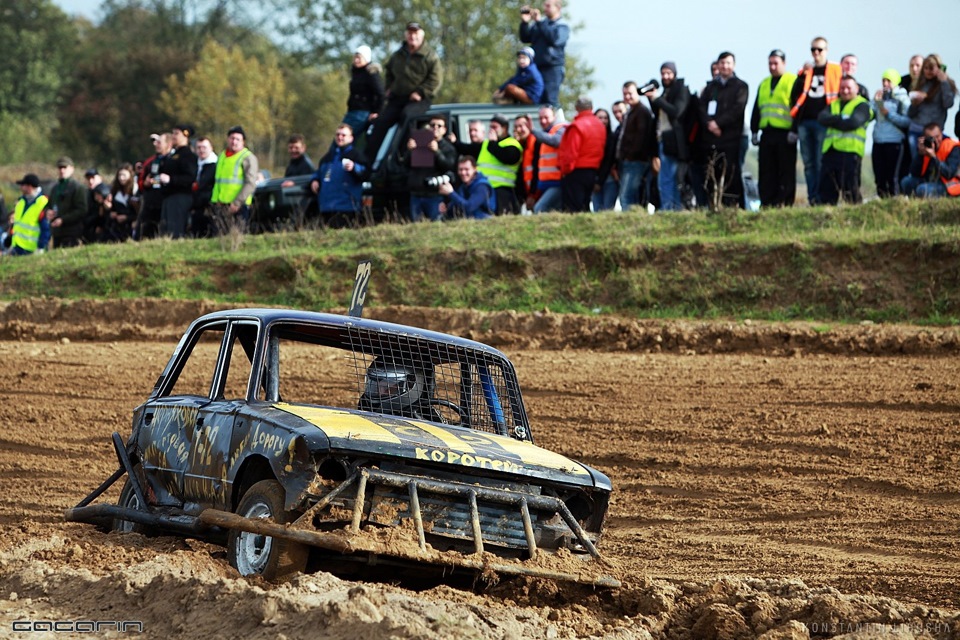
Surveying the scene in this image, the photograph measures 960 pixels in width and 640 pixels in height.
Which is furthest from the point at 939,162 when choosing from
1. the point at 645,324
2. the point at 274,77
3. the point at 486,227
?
the point at 274,77

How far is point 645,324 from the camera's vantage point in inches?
563

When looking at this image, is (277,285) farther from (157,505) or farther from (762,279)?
(157,505)

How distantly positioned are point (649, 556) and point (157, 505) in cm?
308

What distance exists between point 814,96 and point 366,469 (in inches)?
443

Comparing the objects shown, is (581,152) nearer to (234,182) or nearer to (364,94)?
(364,94)

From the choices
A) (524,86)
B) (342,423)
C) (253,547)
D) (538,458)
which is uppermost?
(524,86)

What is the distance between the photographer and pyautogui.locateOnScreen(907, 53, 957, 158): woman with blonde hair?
15422 mm

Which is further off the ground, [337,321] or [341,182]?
[341,182]

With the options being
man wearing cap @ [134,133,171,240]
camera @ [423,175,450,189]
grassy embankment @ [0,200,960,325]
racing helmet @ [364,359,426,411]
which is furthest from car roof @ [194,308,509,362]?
man wearing cap @ [134,133,171,240]

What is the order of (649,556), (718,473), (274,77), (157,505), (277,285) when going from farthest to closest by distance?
1. (274,77)
2. (277,285)
3. (718,473)
4. (649,556)
5. (157,505)

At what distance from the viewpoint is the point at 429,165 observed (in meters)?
17.7

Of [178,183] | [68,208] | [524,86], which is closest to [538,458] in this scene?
[524,86]

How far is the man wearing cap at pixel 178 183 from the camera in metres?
19.2

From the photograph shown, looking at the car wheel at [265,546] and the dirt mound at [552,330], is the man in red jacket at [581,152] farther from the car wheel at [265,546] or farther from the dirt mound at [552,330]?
the car wheel at [265,546]
